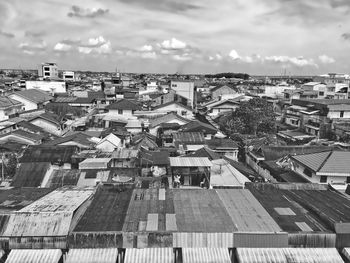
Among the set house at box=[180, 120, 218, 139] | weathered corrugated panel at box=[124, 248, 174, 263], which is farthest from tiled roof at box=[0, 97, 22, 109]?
weathered corrugated panel at box=[124, 248, 174, 263]

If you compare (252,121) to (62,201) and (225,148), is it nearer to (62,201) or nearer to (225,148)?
(225,148)

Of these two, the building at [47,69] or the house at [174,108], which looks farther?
the building at [47,69]

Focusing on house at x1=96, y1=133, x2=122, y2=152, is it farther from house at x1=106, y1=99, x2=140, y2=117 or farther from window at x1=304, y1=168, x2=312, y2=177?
window at x1=304, y1=168, x2=312, y2=177

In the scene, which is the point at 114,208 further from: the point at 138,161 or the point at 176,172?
the point at 138,161

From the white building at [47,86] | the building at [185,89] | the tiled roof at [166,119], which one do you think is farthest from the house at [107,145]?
the white building at [47,86]

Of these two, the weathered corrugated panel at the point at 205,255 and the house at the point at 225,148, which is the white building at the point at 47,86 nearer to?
the house at the point at 225,148
